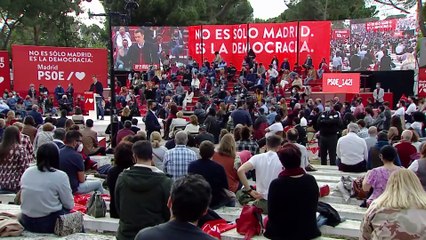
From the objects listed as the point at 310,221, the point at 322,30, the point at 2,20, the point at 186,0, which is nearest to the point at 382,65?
the point at 322,30

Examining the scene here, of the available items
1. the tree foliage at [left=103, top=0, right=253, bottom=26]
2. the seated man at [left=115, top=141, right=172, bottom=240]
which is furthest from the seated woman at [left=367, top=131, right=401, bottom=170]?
the tree foliage at [left=103, top=0, right=253, bottom=26]

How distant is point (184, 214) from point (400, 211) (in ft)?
5.55

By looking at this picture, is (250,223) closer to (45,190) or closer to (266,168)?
(266,168)

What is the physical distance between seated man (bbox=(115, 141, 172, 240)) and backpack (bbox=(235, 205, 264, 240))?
1.33 m

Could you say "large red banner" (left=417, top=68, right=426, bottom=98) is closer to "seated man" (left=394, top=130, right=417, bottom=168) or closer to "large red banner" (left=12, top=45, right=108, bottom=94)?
"large red banner" (left=12, top=45, right=108, bottom=94)

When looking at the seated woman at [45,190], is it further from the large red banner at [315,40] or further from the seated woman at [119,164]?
the large red banner at [315,40]

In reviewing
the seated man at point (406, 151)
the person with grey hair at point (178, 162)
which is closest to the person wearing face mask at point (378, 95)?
the seated man at point (406, 151)

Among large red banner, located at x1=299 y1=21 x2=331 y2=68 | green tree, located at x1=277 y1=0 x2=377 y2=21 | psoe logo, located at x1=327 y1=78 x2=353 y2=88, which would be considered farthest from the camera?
green tree, located at x1=277 y1=0 x2=377 y2=21

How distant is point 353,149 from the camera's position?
34.4 feet

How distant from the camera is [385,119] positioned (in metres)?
15.7

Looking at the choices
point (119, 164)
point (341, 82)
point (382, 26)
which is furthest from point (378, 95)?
point (119, 164)

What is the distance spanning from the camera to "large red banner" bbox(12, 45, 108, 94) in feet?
95.6

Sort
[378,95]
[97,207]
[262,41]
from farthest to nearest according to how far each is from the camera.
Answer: [262,41] → [378,95] → [97,207]

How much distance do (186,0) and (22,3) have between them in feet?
39.7
